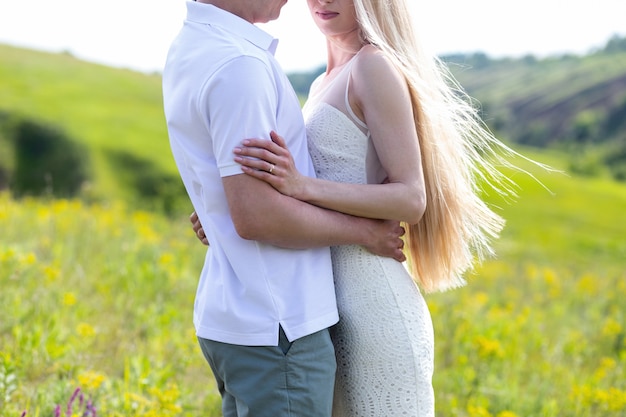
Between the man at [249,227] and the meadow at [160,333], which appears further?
the meadow at [160,333]

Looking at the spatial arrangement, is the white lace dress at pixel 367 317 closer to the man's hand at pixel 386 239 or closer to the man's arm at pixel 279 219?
the man's hand at pixel 386 239

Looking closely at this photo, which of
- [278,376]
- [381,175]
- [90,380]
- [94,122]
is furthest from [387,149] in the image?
[94,122]

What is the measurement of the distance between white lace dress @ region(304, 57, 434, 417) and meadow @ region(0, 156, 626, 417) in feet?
3.61

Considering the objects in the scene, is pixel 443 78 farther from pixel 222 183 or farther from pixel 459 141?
pixel 222 183

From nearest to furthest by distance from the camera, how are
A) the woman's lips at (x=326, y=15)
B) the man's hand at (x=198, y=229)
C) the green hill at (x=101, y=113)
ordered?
1. the woman's lips at (x=326, y=15)
2. the man's hand at (x=198, y=229)
3. the green hill at (x=101, y=113)

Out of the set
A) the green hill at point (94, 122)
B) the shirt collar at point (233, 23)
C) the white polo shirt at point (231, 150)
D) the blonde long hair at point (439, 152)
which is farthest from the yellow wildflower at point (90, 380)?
the green hill at point (94, 122)

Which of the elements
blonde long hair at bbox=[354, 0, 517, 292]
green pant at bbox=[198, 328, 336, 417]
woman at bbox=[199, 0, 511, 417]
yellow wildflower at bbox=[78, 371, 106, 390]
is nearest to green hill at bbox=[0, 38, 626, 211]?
blonde long hair at bbox=[354, 0, 517, 292]

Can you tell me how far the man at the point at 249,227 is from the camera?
6.67 ft

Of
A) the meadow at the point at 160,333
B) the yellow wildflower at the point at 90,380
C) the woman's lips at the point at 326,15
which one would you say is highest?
the woman's lips at the point at 326,15

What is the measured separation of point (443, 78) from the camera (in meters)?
2.66

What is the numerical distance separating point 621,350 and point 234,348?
5.48 metres

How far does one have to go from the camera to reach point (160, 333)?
4.88 meters

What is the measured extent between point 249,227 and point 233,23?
0.59m

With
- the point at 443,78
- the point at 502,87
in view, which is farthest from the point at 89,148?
the point at 502,87
